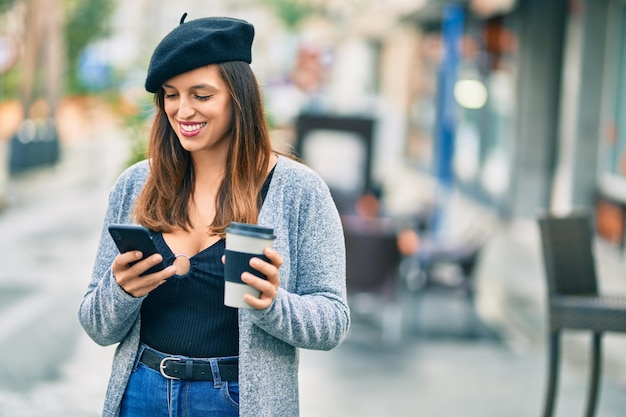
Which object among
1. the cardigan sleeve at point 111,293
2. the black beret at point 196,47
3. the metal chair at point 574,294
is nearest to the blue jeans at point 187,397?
the cardigan sleeve at point 111,293

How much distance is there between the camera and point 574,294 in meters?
5.12

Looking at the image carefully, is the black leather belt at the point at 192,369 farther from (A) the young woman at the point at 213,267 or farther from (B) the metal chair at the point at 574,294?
(B) the metal chair at the point at 574,294

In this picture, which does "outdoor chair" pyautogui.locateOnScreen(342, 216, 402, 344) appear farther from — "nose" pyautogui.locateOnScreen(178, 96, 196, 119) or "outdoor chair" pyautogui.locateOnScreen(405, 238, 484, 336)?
"nose" pyautogui.locateOnScreen(178, 96, 196, 119)

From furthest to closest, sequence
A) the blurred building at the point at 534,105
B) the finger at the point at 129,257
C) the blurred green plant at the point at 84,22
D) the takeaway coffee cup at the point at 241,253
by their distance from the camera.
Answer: the blurred green plant at the point at 84,22 → the blurred building at the point at 534,105 → the finger at the point at 129,257 → the takeaway coffee cup at the point at 241,253

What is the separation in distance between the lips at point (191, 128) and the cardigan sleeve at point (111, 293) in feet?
0.80

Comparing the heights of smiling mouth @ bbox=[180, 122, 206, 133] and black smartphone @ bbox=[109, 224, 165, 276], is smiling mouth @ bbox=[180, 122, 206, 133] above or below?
above

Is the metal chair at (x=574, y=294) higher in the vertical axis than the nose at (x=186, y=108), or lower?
lower

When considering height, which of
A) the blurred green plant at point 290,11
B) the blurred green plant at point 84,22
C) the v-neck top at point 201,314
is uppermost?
the blurred green plant at point 290,11

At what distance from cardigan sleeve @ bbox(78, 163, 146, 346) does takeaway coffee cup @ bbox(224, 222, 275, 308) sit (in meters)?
0.31

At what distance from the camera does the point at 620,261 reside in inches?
488

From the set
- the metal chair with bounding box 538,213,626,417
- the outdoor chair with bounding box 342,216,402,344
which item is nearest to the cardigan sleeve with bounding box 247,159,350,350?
the metal chair with bounding box 538,213,626,417

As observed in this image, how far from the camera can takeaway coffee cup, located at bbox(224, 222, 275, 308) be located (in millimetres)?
2184

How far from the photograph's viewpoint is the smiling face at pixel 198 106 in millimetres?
2469

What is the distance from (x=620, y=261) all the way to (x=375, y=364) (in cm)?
537
